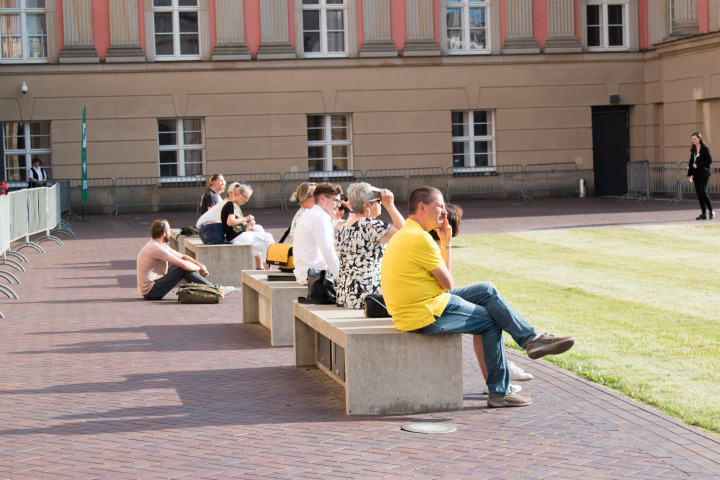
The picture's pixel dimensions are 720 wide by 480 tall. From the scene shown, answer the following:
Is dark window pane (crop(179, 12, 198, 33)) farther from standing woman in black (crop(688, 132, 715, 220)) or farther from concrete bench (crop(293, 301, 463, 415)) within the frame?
concrete bench (crop(293, 301, 463, 415))

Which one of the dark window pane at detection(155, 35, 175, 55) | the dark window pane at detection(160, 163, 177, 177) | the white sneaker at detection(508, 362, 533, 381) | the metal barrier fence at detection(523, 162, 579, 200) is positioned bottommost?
the white sneaker at detection(508, 362, 533, 381)

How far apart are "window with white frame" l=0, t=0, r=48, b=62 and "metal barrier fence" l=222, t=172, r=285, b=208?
699cm

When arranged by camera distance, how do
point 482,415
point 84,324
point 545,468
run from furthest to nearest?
point 84,324
point 482,415
point 545,468

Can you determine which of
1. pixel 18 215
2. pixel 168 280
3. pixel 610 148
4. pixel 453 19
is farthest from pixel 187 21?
pixel 168 280

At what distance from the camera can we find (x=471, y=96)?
34594 mm

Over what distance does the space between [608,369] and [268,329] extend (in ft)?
13.0

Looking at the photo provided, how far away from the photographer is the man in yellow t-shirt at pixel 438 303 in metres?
7.44

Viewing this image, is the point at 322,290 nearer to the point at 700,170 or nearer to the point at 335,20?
the point at 700,170

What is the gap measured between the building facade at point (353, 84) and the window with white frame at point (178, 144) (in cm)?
5

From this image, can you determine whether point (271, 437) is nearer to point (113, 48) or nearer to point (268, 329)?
point (268, 329)

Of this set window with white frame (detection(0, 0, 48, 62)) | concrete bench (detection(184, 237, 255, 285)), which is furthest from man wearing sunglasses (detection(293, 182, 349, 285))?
window with white frame (detection(0, 0, 48, 62))

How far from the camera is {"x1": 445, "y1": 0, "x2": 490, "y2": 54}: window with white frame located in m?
34.6

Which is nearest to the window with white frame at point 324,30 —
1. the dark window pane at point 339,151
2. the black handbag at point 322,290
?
the dark window pane at point 339,151

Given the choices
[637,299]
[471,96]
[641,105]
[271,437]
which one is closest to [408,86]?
[471,96]
